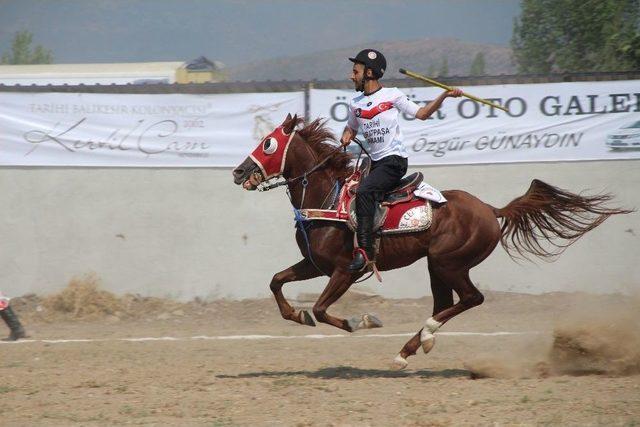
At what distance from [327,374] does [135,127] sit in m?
6.24

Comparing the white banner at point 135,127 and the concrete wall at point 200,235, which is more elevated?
the white banner at point 135,127

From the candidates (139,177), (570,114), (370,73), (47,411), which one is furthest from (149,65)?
(47,411)

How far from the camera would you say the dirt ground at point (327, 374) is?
717 centimetres

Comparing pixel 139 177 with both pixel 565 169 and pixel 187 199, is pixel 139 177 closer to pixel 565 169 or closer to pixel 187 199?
pixel 187 199

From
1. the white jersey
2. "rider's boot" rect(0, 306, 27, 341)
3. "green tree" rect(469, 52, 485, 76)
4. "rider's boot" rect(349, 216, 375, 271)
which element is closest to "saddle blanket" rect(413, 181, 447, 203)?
the white jersey

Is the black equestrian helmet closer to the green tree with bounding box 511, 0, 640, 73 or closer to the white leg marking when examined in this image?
the white leg marking

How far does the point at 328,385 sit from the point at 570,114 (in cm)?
693

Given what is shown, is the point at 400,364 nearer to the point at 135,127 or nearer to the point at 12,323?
the point at 12,323

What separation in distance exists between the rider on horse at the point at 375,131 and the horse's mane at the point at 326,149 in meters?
0.39

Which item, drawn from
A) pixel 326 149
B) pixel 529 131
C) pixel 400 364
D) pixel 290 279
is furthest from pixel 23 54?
pixel 400 364

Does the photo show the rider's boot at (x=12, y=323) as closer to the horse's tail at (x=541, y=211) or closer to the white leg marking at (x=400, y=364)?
the white leg marking at (x=400, y=364)

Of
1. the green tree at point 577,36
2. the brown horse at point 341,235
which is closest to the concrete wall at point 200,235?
the green tree at point 577,36

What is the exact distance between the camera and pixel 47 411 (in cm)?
746

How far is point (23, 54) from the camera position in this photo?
3419 cm
